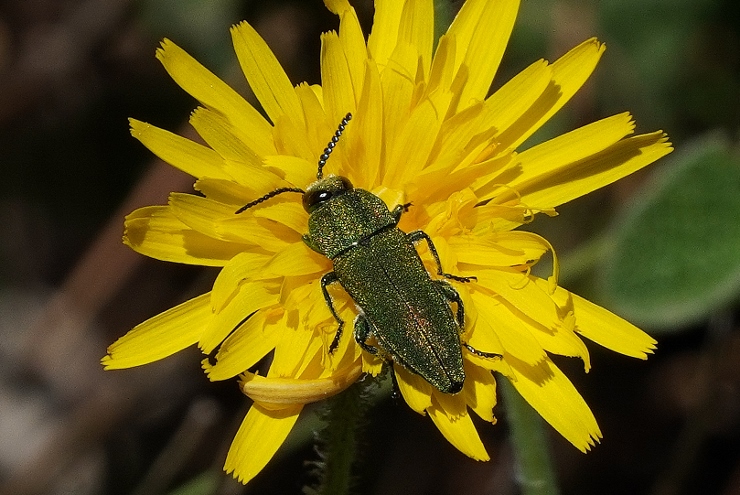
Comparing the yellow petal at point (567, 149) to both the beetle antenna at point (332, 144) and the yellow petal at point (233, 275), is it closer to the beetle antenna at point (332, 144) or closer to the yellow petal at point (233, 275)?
the beetle antenna at point (332, 144)

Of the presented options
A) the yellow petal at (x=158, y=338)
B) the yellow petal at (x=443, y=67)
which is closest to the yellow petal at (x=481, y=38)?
the yellow petal at (x=443, y=67)

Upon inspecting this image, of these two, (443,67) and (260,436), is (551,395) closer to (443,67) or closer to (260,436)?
(260,436)

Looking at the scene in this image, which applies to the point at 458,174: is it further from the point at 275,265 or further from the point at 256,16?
the point at 256,16

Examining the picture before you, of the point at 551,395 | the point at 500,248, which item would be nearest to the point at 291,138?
the point at 500,248

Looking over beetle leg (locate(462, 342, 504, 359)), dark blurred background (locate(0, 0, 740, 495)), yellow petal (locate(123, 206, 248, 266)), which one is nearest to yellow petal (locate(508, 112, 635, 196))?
beetle leg (locate(462, 342, 504, 359))

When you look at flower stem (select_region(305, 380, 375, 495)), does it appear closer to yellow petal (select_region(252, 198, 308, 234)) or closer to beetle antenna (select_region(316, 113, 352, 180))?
yellow petal (select_region(252, 198, 308, 234))

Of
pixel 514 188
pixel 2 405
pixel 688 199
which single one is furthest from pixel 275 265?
pixel 2 405

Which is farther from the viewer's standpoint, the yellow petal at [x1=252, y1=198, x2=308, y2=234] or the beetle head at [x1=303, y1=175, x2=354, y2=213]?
the beetle head at [x1=303, y1=175, x2=354, y2=213]
